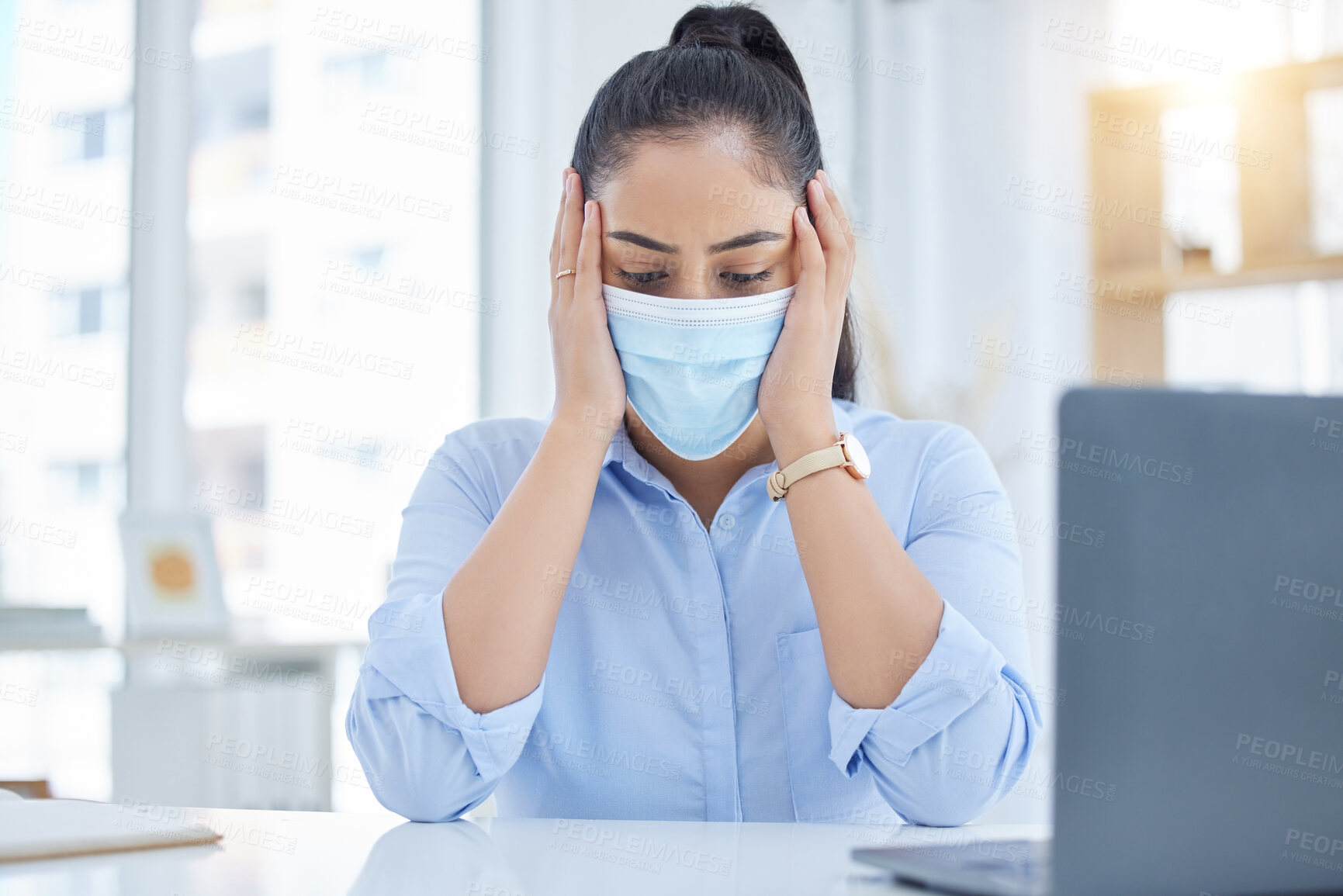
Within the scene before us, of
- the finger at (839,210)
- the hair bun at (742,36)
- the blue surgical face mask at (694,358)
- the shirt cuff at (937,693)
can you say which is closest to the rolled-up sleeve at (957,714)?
the shirt cuff at (937,693)

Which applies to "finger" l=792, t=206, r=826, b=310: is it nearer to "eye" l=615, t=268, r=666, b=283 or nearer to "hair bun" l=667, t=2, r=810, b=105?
"eye" l=615, t=268, r=666, b=283

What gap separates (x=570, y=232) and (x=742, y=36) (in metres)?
0.38

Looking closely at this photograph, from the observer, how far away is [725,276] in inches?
47.3

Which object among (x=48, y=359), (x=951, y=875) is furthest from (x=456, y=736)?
(x=48, y=359)

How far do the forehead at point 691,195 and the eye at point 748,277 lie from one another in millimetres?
46

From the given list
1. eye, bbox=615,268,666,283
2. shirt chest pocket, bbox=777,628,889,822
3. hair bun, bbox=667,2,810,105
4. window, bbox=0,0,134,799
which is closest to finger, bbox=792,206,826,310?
eye, bbox=615,268,666,283

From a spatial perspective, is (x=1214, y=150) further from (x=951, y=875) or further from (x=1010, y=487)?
(x=951, y=875)

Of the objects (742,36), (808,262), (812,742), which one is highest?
(742,36)

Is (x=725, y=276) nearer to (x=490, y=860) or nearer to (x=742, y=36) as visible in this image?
(x=742, y=36)

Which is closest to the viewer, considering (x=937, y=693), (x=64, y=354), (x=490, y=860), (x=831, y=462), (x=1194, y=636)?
(x=1194, y=636)

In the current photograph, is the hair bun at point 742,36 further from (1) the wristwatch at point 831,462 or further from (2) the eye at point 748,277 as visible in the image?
(1) the wristwatch at point 831,462

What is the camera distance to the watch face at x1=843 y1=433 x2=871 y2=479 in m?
1.13

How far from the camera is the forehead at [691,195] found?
116 cm

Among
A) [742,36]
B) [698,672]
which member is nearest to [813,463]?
[698,672]
